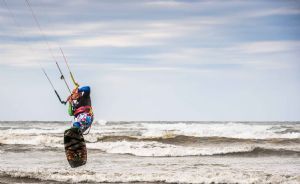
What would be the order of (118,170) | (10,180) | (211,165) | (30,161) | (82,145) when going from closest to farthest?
(82,145), (10,180), (118,170), (211,165), (30,161)

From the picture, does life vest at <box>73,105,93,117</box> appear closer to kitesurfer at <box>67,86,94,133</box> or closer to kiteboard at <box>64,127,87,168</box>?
kitesurfer at <box>67,86,94,133</box>

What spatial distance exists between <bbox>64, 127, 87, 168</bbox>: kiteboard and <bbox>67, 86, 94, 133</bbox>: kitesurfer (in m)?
0.21

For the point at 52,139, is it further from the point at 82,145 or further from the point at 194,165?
the point at 82,145

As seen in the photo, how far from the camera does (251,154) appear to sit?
75.4 ft

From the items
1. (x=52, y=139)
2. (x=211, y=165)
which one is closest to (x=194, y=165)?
(x=211, y=165)

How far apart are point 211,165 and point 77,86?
25.1 feet

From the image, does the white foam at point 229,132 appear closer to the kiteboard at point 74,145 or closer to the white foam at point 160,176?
the white foam at point 160,176

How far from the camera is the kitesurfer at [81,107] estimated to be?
12.1 m

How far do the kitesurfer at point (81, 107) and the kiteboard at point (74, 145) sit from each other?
0.21 meters

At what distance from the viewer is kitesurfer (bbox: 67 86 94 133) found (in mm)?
12125

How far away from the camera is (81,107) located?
12281mm

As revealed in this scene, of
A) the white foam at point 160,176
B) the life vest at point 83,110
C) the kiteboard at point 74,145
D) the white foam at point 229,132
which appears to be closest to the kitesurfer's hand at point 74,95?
the life vest at point 83,110

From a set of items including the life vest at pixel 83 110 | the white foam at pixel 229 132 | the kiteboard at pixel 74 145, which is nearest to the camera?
the kiteboard at pixel 74 145

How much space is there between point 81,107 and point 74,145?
3.13 ft
